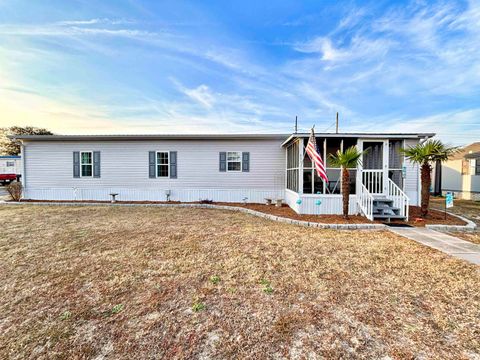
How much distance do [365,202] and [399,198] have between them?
111 cm

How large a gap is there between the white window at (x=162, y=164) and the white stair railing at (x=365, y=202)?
28.4 ft

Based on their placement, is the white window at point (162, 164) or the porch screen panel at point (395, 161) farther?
the white window at point (162, 164)

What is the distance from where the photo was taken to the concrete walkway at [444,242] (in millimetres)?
4039

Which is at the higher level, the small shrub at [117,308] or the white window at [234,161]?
the white window at [234,161]

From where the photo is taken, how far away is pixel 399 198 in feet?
23.0

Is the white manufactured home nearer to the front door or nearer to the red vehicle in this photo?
A: the front door

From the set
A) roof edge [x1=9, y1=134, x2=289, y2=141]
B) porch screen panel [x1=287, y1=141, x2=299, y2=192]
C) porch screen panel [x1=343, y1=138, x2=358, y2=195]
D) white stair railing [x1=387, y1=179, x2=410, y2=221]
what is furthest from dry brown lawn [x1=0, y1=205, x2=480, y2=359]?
roof edge [x1=9, y1=134, x2=289, y2=141]

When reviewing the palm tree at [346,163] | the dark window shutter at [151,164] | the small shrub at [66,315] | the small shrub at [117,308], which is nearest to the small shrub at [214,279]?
the small shrub at [117,308]

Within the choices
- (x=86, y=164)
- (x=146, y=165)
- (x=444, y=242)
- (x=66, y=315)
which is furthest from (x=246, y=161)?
(x=66, y=315)

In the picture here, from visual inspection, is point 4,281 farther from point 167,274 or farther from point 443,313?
point 443,313

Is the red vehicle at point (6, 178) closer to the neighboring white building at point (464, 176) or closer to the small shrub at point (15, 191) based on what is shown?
the small shrub at point (15, 191)

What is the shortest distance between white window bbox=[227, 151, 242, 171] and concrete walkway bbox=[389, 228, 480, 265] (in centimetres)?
668

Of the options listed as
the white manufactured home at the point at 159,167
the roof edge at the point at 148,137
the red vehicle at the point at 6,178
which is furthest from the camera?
the red vehicle at the point at 6,178

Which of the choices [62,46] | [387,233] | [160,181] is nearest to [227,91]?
[160,181]
